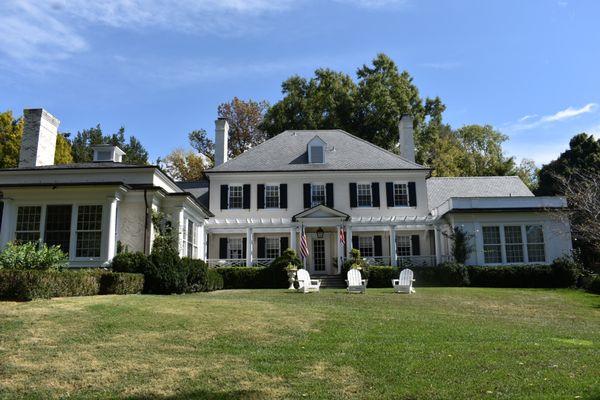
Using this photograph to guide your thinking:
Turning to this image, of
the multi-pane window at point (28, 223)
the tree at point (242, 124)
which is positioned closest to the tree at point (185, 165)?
the tree at point (242, 124)

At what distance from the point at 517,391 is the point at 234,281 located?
61.6ft

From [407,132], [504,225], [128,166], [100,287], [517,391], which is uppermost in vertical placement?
[407,132]

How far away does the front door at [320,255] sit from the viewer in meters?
28.7

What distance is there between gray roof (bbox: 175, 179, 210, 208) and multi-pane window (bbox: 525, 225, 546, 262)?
681 inches

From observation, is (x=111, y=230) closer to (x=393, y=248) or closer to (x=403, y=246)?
(x=393, y=248)

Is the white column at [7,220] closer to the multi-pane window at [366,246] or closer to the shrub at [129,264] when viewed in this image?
the shrub at [129,264]

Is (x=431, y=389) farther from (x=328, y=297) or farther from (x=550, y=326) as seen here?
(x=328, y=297)

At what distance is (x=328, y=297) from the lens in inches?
650

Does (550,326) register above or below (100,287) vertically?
below

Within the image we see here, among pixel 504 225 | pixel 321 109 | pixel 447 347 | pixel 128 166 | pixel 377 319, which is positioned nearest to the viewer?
pixel 447 347

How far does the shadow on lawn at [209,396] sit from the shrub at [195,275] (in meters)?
11.9

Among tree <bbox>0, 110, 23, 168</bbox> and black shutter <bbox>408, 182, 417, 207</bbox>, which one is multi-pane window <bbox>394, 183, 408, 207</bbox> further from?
tree <bbox>0, 110, 23, 168</bbox>

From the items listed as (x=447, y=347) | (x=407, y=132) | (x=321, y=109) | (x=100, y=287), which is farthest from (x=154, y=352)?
(x=321, y=109)

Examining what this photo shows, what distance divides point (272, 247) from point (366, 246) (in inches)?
206
